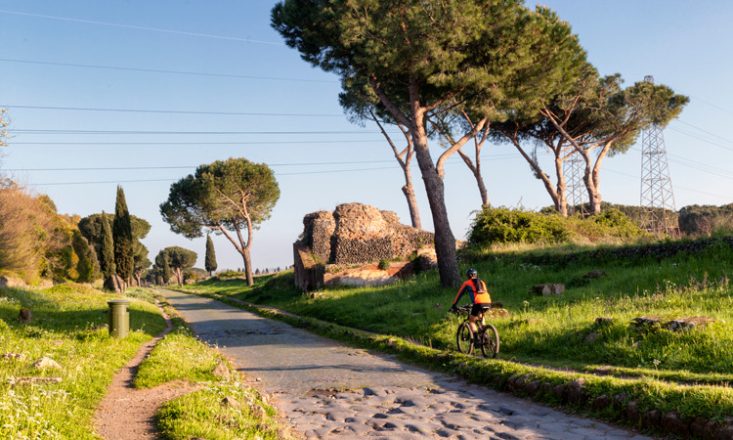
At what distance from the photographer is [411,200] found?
38.5 m

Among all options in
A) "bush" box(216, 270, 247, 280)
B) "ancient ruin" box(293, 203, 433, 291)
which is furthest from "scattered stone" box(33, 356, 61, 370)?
"bush" box(216, 270, 247, 280)

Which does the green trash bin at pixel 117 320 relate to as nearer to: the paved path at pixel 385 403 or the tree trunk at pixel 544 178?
the paved path at pixel 385 403

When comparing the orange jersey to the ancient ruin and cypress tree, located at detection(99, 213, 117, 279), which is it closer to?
the ancient ruin

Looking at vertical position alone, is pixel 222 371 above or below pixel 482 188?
below

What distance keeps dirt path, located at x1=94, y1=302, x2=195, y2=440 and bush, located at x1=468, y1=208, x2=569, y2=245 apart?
19.7 meters

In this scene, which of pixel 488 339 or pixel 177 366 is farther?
pixel 488 339

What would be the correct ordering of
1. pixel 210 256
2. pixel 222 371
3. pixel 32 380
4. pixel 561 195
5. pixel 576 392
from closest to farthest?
pixel 32 380 < pixel 576 392 < pixel 222 371 < pixel 561 195 < pixel 210 256

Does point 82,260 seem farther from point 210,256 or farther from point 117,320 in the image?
point 210,256

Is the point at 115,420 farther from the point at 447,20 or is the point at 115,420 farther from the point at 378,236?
the point at 378,236

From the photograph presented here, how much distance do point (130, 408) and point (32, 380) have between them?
1.36 metres

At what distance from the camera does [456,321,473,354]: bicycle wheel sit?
11.2 meters

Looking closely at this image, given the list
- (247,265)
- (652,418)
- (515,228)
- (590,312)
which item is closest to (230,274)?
(247,265)

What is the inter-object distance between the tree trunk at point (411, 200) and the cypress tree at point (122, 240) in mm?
22231

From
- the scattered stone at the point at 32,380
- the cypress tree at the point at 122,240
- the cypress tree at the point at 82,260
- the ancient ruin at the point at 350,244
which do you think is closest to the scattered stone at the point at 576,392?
the scattered stone at the point at 32,380
